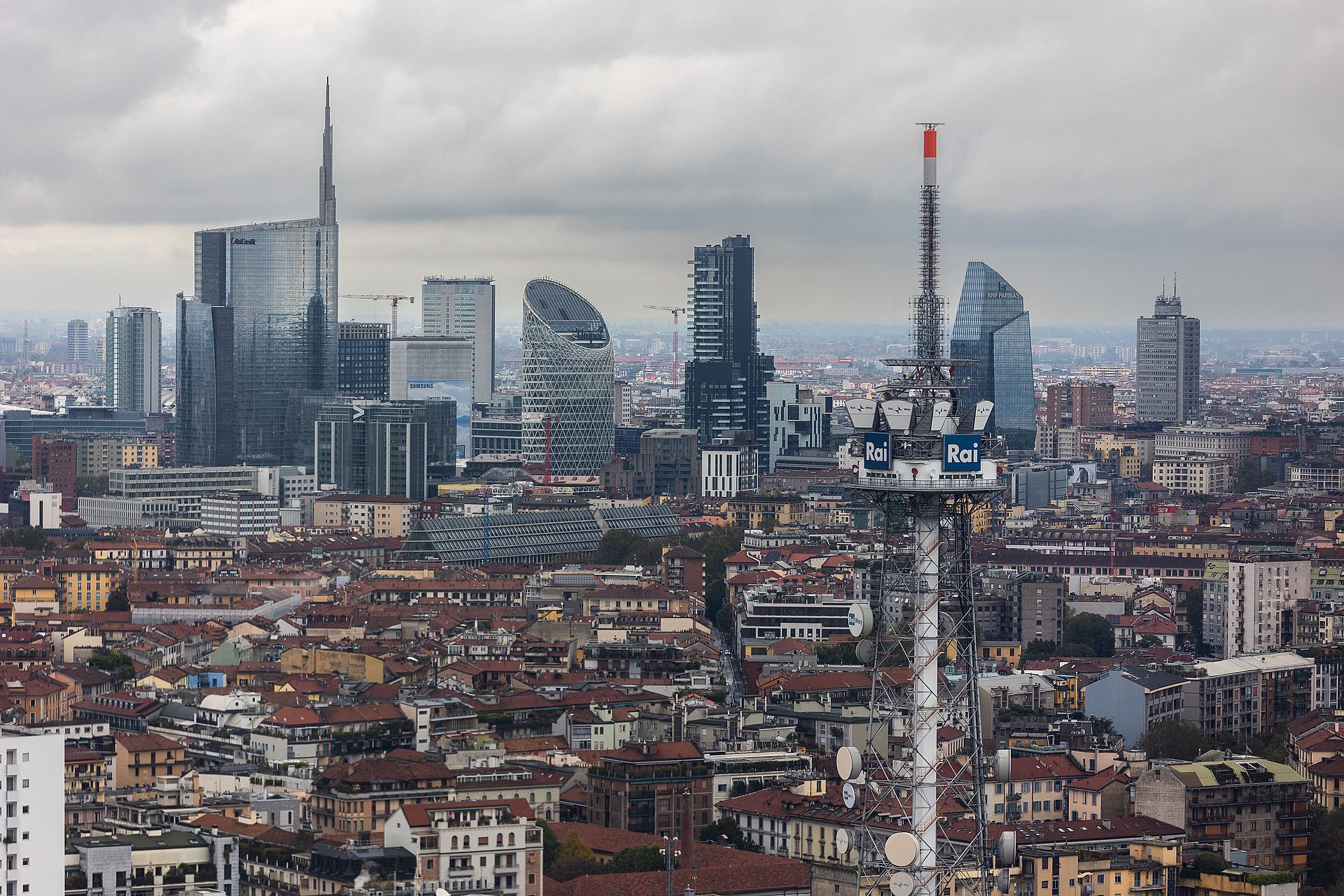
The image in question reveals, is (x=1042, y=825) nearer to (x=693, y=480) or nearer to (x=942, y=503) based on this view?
(x=942, y=503)

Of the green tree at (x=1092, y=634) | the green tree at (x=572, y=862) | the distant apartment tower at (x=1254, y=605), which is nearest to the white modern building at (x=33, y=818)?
the green tree at (x=572, y=862)

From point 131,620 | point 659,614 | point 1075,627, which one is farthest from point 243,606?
point 1075,627

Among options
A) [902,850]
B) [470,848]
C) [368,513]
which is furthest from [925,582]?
[368,513]

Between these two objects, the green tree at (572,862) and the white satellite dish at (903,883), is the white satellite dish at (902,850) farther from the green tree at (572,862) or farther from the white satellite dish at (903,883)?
the green tree at (572,862)

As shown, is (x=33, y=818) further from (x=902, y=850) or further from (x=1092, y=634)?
(x=1092, y=634)

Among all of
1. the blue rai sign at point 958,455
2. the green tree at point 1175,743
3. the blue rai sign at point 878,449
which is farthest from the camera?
the green tree at point 1175,743

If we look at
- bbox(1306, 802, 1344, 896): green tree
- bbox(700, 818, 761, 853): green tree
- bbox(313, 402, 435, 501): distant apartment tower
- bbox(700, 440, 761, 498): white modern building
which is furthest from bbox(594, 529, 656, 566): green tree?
bbox(1306, 802, 1344, 896): green tree
